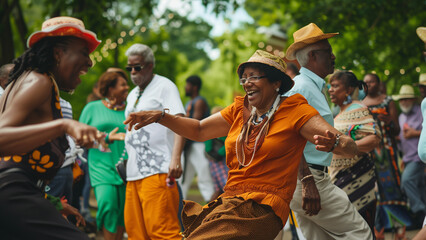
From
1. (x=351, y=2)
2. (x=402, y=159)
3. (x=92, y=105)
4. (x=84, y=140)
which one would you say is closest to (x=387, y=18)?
(x=351, y=2)

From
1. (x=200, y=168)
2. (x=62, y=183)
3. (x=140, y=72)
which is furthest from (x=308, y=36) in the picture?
(x=200, y=168)

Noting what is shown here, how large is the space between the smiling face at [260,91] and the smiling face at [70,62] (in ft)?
4.40

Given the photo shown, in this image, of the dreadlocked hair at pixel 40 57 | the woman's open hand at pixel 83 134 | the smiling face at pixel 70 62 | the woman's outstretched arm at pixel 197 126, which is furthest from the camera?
the woman's outstretched arm at pixel 197 126

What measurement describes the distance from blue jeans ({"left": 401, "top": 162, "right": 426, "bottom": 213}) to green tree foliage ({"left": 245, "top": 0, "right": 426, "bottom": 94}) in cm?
205

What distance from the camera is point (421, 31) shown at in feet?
14.8

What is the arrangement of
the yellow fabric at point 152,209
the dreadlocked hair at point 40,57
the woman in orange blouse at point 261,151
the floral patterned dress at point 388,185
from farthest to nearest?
1. the floral patterned dress at point 388,185
2. the yellow fabric at point 152,209
3. the woman in orange blouse at point 261,151
4. the dreadlocked hair at point 40,57

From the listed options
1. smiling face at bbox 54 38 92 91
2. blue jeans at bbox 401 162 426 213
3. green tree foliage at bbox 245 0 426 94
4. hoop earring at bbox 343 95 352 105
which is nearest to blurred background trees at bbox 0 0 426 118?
green tree foliage at bbox 245 0 426 94

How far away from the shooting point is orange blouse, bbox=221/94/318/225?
13.5ft

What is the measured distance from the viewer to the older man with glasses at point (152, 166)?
5895 mm

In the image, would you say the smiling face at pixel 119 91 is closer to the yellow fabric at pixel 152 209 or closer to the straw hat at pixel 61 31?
the yellow fabric at pixel 152 209

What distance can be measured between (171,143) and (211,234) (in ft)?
8.09

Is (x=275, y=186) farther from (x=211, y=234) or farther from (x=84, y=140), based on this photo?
(x=84, y=140)

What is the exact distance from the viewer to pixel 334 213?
4.97 m

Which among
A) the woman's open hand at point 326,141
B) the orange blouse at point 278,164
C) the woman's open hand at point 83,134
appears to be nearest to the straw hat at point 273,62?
the orange blouse at point 278,164
